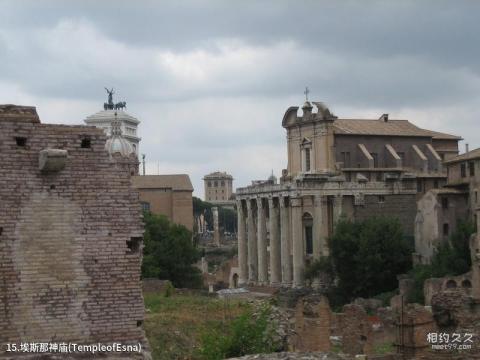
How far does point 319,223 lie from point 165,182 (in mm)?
26209

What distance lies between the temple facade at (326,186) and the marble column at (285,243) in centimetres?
6

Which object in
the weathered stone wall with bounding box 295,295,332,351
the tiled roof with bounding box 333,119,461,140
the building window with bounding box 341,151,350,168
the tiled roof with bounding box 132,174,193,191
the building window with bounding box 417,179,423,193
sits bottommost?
the weathered stone wall with bounding box 295,295,332,351

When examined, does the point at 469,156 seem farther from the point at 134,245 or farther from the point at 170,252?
the point at 134,245

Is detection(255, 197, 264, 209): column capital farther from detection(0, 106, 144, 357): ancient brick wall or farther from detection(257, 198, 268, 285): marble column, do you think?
detection(0, 106, 144, 357): ancient brick wall

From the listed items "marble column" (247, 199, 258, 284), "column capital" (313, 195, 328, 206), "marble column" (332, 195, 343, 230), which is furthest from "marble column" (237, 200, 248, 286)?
"marble column" (332, 195, 343, 230)

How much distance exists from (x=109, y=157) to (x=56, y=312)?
2001 millimetres

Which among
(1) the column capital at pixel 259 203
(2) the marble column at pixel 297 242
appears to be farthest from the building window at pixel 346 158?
(1) the column capital at pixel 259 203

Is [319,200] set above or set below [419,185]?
below

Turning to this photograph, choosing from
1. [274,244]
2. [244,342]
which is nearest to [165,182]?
[274,244]

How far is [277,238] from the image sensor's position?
197ft

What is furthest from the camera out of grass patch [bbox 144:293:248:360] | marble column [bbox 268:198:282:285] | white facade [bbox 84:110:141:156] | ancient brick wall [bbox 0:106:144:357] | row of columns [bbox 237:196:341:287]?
white facade [bbox 84:110:141:156]

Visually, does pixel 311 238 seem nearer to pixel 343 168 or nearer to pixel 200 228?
pixel 343 168

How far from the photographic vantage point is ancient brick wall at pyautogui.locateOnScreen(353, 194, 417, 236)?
5706 centimetres

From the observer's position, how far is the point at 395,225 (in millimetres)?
49656
